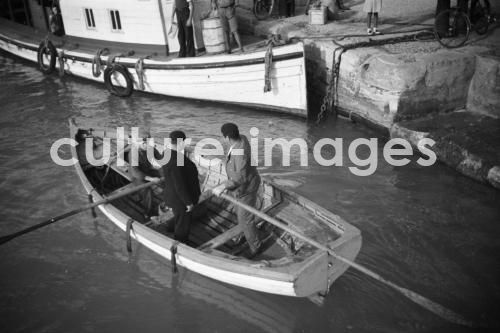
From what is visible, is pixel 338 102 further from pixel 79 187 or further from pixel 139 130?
pixel 79 187

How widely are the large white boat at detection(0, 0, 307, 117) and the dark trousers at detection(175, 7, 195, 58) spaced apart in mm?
490

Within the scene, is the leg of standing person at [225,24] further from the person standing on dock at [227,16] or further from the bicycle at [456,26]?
the bicycle at [456,26]

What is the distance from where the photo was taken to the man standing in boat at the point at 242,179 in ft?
19.4

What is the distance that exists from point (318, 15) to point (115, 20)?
6693 mm

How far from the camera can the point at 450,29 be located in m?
10.9

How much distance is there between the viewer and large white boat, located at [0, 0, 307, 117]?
1162 centimetres

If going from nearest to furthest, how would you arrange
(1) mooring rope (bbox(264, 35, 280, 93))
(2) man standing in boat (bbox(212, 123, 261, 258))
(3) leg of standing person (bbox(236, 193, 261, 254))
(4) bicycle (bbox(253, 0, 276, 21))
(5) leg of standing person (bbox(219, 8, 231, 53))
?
1. (2) man standing in boat (bbox(212, 123, 261, 258))
2. (3) leg of standing person (bbox(236, 193, 261, 254))
3. (1) mooring rope (bbox(264, 35, 280, 93))
4. (5) leg of standing person (bbox(219, 8, 231, 53))
5. (4) bicycle (bbox(253, 0, 276, 21))

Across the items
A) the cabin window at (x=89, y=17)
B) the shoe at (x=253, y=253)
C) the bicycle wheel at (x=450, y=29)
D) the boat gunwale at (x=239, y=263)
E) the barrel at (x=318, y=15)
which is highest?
the cabin window at (x=89, y=17)

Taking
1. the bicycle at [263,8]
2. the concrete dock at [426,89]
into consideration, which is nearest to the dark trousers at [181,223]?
the concrete dock at [426,89]

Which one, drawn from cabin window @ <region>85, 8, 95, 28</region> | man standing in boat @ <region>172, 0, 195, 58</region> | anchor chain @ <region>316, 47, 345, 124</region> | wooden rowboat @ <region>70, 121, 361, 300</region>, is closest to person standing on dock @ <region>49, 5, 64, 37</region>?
cabin window @ <region>85, 8, 95, 28</region>

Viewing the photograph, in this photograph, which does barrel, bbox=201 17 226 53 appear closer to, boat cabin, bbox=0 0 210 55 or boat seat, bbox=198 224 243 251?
boat cabin, bbox=0 0 210 55

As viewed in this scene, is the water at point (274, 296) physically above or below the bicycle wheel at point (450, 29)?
below

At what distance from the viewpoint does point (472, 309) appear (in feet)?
19.5

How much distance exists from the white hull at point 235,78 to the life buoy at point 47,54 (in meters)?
2.89
